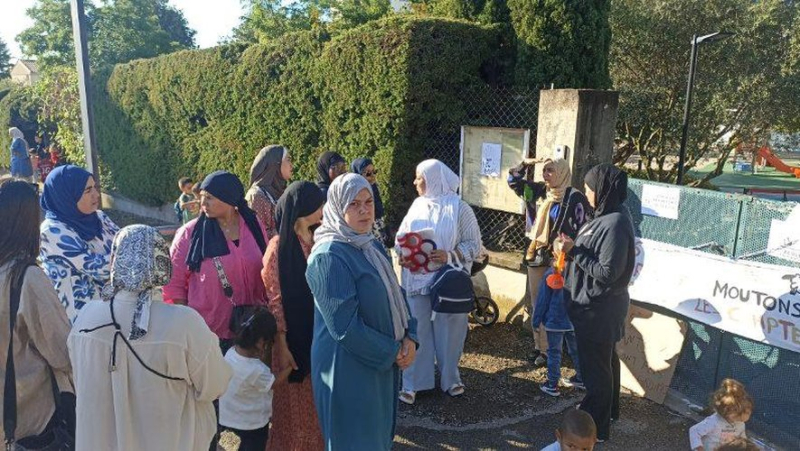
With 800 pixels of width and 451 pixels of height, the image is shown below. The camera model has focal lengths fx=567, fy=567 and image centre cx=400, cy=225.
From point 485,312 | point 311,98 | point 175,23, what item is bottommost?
point 485,312

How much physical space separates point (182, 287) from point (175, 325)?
1390mm

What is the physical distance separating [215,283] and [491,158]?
389cm

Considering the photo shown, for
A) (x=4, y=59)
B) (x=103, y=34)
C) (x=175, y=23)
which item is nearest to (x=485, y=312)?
(x=103, y=34)

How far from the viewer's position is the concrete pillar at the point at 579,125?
546 cm

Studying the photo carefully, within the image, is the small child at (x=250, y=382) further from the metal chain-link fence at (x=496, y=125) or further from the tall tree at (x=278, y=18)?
the tall tree at (x=278, y=18)

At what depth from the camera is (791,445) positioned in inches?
151

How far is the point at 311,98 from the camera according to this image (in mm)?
8117

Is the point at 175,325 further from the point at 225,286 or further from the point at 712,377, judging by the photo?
the point at 712,377

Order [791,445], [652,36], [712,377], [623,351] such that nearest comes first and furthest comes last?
[791,445]
[712,377]
[623,351]
[652,36]

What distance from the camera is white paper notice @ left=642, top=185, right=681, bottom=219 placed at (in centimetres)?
473

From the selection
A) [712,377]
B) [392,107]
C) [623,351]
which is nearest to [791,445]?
[712,377]

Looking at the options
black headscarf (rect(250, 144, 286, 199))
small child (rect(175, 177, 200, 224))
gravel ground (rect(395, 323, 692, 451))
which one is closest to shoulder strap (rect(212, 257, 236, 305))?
black headscarf (rect(250, 144, 286, 199))

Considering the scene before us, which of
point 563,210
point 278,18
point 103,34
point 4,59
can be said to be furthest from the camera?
point 4,59

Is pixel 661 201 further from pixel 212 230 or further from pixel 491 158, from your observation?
pixel 212 230
